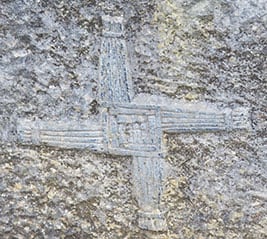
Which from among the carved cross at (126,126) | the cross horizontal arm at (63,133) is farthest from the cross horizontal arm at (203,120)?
the cross horizontal arm at (63,133)

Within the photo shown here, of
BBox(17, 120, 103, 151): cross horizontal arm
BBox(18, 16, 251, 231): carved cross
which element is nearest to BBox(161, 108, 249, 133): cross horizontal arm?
BBox(18, 16, 251, 231): carved cross

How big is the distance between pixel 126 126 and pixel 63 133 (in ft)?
0.40

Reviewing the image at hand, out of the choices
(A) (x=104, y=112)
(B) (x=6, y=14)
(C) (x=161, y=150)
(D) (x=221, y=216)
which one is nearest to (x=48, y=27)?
(B) (x=6, y=14)

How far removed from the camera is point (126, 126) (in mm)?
1629

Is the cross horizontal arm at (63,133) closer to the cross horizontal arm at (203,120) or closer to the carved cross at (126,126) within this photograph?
the carved cross at (126,126)

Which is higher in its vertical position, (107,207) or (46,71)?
(46,71)

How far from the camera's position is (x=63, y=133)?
166cm

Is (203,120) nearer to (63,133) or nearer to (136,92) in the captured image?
(136,92)

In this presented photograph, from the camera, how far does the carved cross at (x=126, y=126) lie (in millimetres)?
1596

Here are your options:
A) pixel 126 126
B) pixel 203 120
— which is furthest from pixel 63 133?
pixel 203 120

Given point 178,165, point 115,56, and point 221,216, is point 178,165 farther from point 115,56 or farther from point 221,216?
point 115,56

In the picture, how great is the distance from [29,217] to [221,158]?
0.41m

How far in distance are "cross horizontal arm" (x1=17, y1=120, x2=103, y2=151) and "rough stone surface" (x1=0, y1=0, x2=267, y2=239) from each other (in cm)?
2

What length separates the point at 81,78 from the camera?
1.62 metres
